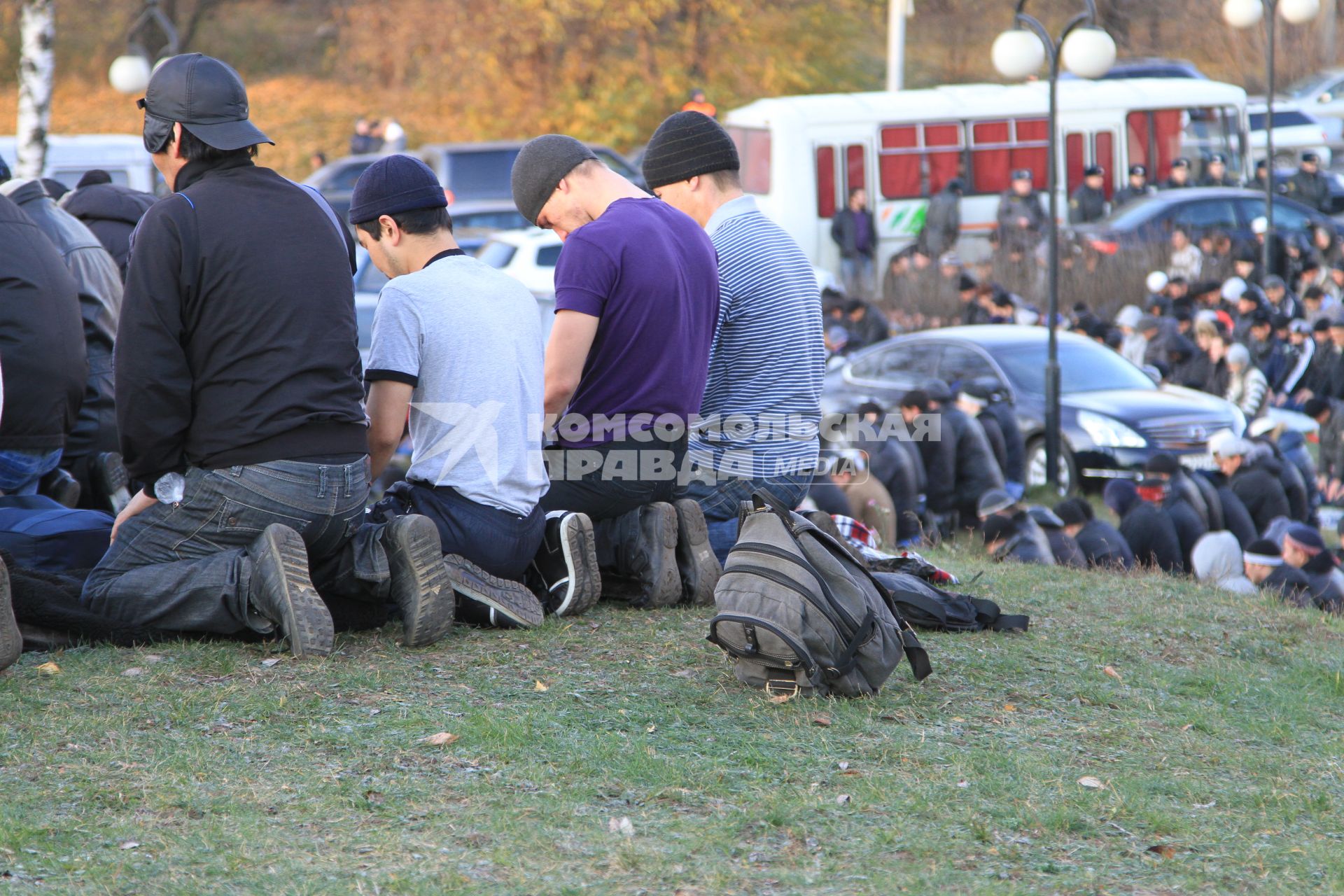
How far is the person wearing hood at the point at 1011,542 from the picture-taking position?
28.8ft

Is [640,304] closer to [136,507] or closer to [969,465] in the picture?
[136,507]

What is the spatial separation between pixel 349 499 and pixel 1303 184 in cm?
2431

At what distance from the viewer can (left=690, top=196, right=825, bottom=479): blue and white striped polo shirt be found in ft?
17.5

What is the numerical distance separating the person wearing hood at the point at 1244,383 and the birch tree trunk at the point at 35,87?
1332cm

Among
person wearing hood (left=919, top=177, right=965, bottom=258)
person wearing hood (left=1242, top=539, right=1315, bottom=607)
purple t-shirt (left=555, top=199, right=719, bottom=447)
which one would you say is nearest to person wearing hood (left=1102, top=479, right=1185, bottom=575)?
person wearing hood (left=1242, top=539, right=1315, bottom=607)

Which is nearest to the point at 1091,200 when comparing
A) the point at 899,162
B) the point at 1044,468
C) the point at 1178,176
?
the point at 1178,176

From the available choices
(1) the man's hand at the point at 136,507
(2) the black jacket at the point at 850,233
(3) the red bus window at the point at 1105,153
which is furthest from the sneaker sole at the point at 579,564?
(3) the red bus window at the point at 1105,153

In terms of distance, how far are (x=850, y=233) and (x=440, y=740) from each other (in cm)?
1868

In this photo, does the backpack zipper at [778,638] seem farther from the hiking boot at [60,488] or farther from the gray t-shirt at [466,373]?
the hiking boot at [60,488]

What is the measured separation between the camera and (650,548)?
16.5 ft

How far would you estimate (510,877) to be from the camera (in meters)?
3.00

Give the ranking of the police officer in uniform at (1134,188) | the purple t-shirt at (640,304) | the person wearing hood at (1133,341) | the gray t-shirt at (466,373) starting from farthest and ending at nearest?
the police officer in uniform at (1134,188) → the person wearing hood at (1133,341) → the purple t-shirt at (640,304) → the gray t-shirt at (466,373)

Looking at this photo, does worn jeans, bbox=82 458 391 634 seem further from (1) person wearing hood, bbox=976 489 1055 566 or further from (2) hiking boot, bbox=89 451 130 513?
(1) person wearing hood, bbox=976 489 1055 566

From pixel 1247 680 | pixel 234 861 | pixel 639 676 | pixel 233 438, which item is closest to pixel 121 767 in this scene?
pixel 234 861
